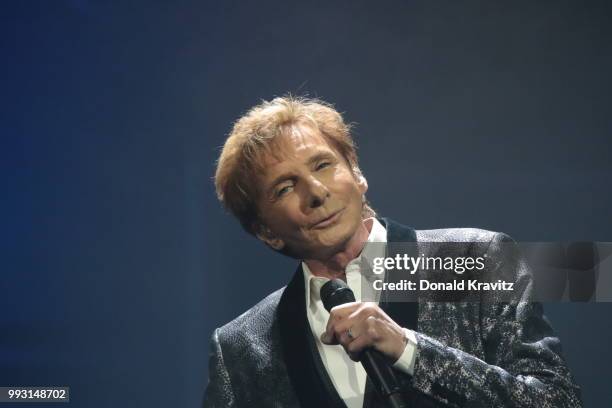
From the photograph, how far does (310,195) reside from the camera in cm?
128

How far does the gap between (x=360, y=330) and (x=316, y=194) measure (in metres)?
0.35

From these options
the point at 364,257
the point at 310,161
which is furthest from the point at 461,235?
the point at 310,161

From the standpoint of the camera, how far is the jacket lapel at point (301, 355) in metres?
1.25

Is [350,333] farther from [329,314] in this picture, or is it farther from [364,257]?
[364,257]

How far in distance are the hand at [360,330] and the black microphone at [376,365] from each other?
1 cm

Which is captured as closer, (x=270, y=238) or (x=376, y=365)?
(x=376, y=365)

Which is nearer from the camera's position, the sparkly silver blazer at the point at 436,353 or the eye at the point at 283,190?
the sparkly silver blazer at the point at 436,353

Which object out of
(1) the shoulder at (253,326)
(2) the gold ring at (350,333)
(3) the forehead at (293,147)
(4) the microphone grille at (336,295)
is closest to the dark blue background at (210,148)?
(1) the shoulder at (253,326)

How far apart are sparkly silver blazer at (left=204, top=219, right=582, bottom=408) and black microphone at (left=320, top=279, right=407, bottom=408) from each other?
0.12 metres

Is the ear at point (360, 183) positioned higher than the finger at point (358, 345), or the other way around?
the ear at point (360, 183)

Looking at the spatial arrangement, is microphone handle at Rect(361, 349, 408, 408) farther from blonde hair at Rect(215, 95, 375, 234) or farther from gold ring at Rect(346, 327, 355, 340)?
blonde hair at Rect(215, 95, 375, 234)

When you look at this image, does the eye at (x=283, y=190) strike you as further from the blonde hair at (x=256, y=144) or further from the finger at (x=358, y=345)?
the finger at (x=358, y=345)

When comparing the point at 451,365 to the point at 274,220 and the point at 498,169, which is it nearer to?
the point at 274,220

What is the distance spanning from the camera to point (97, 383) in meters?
1.65
